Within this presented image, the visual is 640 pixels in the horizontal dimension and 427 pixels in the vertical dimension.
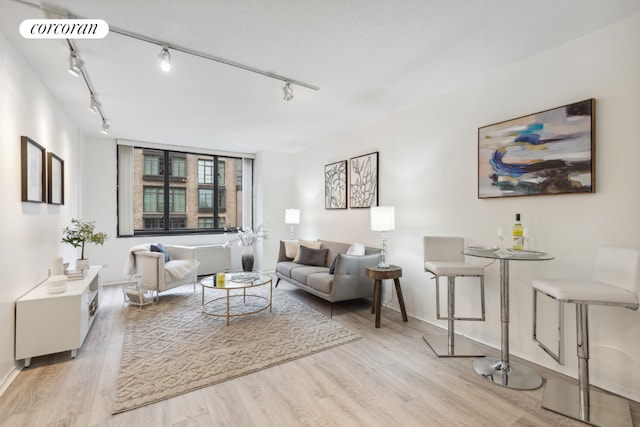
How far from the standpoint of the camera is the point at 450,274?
102 inches

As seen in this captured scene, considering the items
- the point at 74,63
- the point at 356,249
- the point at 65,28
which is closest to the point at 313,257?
the point at 356,249

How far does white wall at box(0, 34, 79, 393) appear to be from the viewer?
86.3 inches

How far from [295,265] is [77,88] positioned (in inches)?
136

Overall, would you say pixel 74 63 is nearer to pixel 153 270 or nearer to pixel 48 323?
pixel 48 323

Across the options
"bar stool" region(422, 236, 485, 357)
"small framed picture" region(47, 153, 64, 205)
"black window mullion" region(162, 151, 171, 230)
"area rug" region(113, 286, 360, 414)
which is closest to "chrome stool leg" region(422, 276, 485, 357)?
"bar stool" region(422, 236, 485, 357)

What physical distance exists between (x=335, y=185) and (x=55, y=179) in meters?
3.70

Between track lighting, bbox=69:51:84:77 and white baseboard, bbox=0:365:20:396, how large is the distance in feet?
7.82

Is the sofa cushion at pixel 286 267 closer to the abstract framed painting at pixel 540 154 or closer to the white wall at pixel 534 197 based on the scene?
the white wall at pixel 534 197

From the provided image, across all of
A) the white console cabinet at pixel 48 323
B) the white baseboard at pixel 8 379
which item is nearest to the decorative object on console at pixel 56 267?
the white console cabinet at pixel 48 323

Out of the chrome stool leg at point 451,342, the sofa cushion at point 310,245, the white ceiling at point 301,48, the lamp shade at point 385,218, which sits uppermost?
the white ceiling at point 301,48

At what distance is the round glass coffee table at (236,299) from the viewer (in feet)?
11.3

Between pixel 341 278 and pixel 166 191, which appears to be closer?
pixel 341 278

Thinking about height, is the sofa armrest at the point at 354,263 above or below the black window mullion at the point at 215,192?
below

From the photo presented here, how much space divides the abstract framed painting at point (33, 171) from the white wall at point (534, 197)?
148 inches
